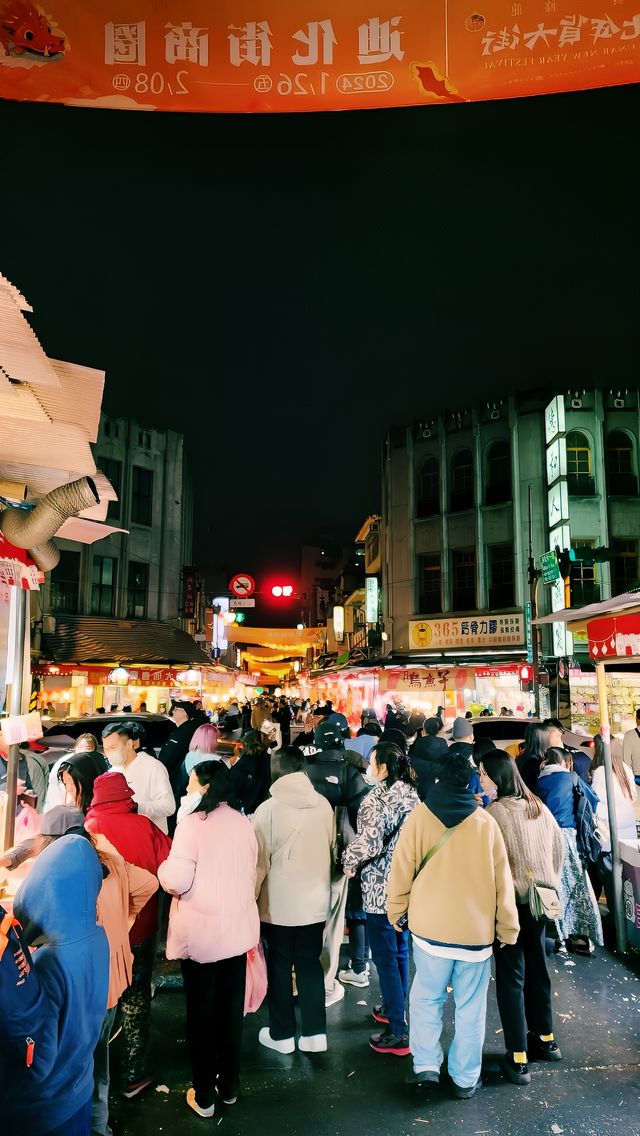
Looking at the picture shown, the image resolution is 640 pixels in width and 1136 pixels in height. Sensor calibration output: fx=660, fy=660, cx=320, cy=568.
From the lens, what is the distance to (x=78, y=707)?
24219mm

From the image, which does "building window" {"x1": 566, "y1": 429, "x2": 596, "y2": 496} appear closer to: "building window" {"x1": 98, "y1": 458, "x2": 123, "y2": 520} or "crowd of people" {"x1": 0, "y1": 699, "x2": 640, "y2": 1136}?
"building window" {"x1": 98, "y1": 458, "x2": 123, "y2": 520}

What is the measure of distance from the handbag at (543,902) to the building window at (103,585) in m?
25.4

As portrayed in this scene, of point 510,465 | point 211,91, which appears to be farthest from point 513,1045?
point 510,465

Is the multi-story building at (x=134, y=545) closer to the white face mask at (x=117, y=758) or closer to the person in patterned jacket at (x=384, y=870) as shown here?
the white face mask at (x=117, y=758)

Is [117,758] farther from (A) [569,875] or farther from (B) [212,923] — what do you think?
(A) [569,875]

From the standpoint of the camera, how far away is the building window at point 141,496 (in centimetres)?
3058

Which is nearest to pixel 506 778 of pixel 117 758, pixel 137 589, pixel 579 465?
pixel 117 758

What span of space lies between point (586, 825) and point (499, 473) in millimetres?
23050

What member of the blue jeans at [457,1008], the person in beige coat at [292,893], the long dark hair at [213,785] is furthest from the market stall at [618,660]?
the long dark hair at [213,785]

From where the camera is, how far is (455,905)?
4.47 meters

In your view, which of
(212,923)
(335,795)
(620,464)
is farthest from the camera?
(620,464)

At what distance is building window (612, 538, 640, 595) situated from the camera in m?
25.5

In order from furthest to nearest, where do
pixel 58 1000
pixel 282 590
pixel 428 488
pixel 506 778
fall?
1. pixel 428 488
2. pixel 282 590
3. pixel 506 778
4. pixel 58 1000

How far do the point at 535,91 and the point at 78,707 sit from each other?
23.7 metres
